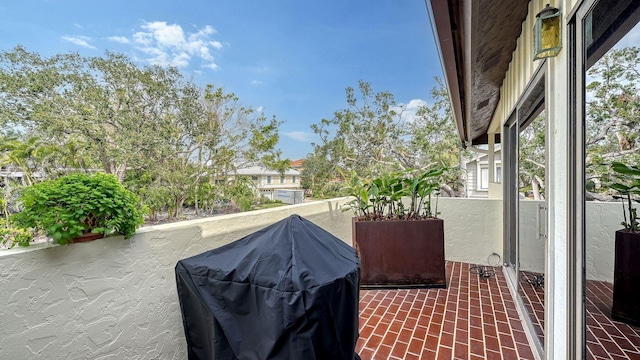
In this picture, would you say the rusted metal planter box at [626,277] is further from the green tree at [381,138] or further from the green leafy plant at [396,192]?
the green tree at [381,138]

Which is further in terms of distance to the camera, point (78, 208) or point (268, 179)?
point (268, 179)

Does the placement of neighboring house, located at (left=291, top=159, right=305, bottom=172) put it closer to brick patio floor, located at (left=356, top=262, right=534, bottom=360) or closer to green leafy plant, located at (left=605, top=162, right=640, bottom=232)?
brick patio floor, located at (left=356, top=262, right=534, bottom=360)

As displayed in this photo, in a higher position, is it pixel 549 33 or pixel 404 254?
pixel 549 33

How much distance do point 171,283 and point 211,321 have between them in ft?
1.85

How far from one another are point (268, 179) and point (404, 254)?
13.0 meters

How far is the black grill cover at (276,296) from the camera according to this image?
123 centimetres

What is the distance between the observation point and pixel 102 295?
1.50 meters

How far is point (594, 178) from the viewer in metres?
1.30

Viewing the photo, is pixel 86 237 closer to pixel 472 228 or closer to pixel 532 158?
pixel 532 158

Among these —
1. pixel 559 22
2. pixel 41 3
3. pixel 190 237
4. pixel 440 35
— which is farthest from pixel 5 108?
pixel 559 22

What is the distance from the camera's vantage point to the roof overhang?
Answer: 1.67 metres

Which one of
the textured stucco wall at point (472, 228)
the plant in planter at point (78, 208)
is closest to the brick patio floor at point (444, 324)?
the textured stucco wall at point (472, 228)

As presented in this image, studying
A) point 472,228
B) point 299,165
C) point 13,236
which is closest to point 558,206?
point 13,236

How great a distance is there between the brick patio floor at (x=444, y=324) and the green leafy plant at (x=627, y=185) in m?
1.26
